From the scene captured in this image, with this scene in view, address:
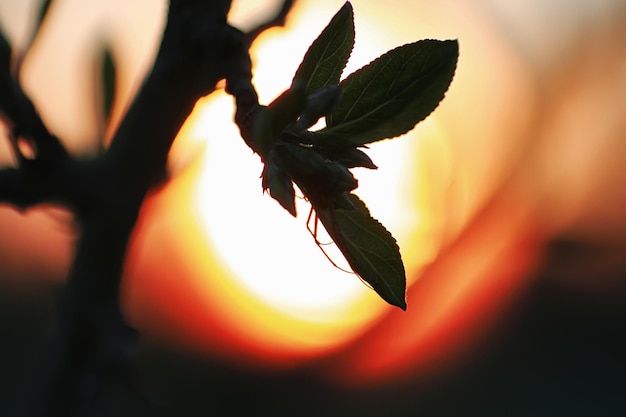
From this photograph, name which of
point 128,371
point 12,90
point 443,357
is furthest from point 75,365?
point 443,357

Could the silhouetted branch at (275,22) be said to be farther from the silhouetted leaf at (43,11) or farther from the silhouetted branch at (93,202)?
the silhouetted leaf at (43,11)

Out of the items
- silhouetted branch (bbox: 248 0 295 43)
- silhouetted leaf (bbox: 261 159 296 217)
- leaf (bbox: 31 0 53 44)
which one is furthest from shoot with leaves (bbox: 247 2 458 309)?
leaf (bbox: 31 0 53 44)

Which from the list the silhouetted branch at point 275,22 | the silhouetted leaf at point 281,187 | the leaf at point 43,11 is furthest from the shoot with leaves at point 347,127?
the leaf at point 43,11

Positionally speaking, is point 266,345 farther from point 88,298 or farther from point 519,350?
point 88,298

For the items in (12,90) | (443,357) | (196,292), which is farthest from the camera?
(443,357)

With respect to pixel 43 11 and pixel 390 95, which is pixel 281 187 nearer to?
pixel 390 95

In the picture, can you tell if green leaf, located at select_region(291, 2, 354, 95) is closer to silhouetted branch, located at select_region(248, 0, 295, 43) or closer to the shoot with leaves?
the shoot with leaves
